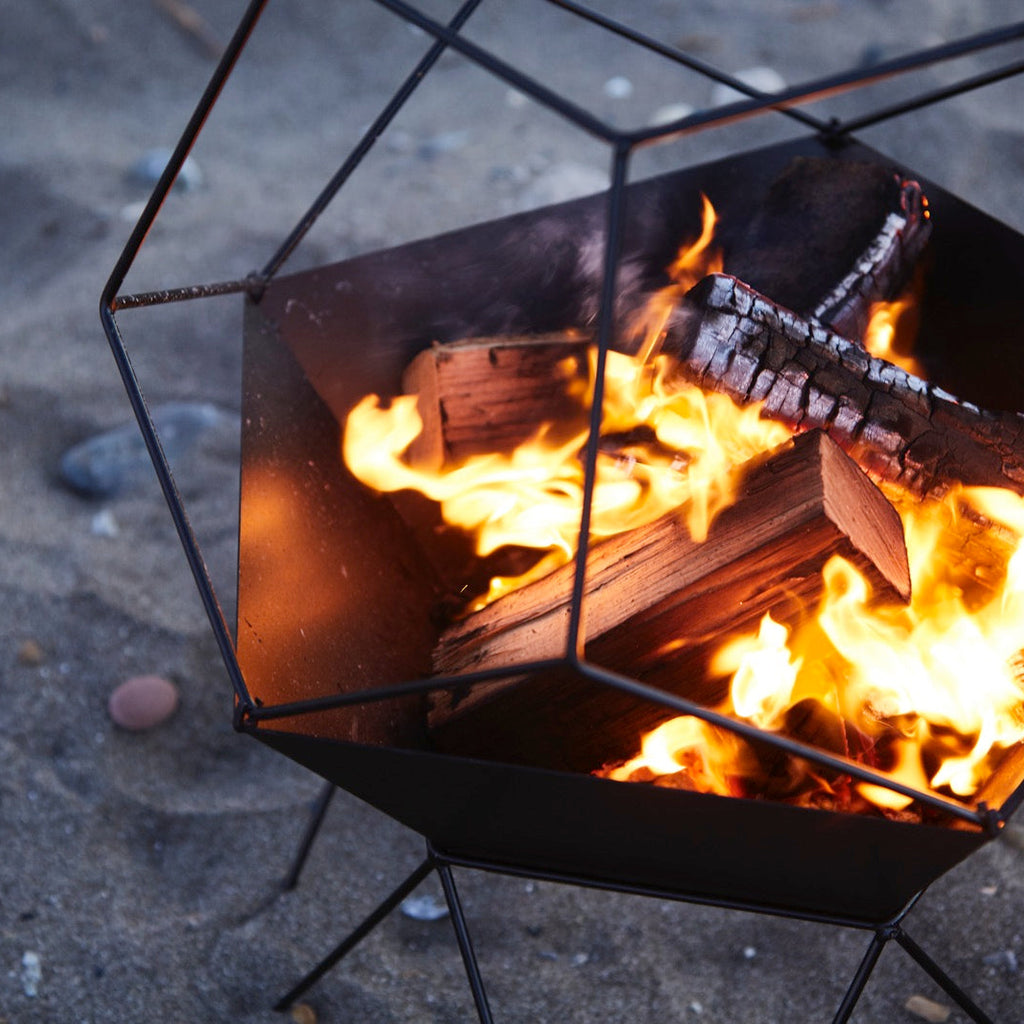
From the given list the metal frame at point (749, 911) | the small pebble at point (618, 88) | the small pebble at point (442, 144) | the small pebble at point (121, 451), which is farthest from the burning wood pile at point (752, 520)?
the small pebble at point (618, 88)

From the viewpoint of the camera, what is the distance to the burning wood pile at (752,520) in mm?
1121

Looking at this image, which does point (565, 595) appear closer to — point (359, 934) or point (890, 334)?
point (359, 934)

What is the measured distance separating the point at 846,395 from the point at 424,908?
0.97 m

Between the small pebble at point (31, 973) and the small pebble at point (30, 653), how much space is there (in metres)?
0.57

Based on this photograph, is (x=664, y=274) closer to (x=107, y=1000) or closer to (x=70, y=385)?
(x=107, y=1000)

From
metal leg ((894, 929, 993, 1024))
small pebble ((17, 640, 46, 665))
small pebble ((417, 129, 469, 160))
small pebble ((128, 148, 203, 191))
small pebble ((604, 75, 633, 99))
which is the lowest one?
small pebble ((17, 640, 46, 665))

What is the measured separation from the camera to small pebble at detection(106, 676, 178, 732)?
176 centimetres

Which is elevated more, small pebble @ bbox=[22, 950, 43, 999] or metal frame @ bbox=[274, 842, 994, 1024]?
metal frame @ bbox=[274, 842, 994, 1024]

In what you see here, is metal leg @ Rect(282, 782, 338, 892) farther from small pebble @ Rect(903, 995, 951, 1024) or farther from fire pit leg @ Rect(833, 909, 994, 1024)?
small pebble @ Rect(903, 995, 951, 1024)

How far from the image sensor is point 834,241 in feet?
4.78

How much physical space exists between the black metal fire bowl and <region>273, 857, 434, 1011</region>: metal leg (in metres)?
0.07

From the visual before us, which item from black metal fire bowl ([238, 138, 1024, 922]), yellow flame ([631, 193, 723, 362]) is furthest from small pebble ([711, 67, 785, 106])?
yellow flame ([631, 193, 723, 362])

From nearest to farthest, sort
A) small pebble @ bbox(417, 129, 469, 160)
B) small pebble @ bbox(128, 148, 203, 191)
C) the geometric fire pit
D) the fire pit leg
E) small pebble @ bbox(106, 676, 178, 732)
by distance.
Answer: the geometric fire pit < the fire pit leg < small pebble @ bbox(106, 676, 178, 732) < small pebble @ bbox(128, 148, 203, 191) < small pebble @ bbox(417, 129, 469, 160)

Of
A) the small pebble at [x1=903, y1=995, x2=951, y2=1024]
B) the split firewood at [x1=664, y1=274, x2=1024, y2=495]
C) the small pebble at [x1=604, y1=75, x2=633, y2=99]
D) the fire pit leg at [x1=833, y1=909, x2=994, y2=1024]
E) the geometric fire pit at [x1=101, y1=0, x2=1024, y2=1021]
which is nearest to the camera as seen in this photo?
the geometric fire pit at [x1=101, y1=0, x2=1024, y2=1021]
